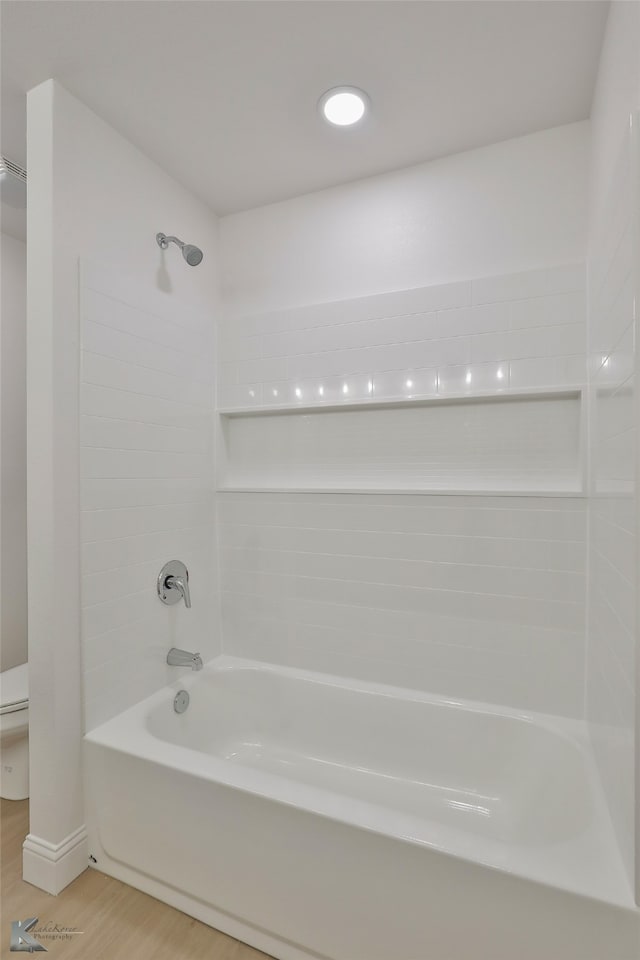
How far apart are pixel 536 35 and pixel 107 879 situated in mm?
2982


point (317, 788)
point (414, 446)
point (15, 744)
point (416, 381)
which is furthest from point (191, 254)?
point (15, 744)

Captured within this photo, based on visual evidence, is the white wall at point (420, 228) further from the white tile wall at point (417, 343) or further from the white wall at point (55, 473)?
the white wall at point (55, 473)

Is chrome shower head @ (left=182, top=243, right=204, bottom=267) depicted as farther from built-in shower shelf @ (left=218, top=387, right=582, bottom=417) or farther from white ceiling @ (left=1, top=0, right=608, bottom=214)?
built-in shower shelf @ (left=218, top=387, right=582, bottom=417)

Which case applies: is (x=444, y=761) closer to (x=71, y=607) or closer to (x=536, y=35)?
(x=71, y=607)

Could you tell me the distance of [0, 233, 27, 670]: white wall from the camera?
96.8 inches

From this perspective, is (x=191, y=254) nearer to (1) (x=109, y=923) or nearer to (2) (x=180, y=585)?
(2) (x=180, y=585)

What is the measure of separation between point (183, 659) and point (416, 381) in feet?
4.99

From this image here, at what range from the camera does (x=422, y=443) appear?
1995 mm

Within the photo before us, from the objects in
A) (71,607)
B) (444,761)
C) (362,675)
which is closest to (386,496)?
(362,675)

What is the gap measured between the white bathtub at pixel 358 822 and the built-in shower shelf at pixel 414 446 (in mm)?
855

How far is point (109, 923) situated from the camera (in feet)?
4.74

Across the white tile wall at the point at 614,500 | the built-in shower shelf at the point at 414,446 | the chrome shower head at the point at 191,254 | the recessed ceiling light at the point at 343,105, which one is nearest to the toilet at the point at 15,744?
the built-in shower shelf at the point at 414,446

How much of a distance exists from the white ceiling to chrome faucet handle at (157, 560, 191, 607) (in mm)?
1698

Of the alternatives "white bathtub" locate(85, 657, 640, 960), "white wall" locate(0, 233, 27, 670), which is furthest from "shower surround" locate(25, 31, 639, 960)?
"white wall" locate(0, 233, 27, 670)
